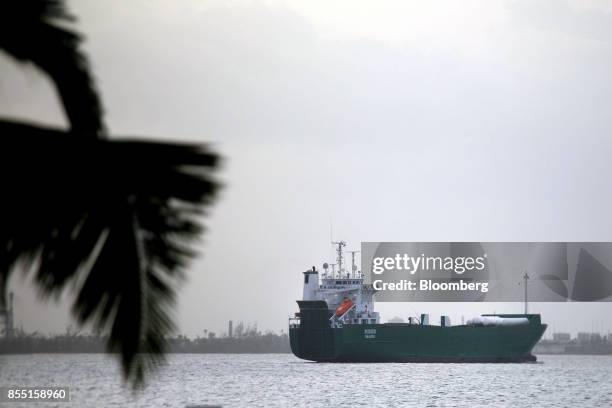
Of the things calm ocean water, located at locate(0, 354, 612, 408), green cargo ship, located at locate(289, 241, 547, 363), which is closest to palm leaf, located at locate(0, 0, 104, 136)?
calm ocean water, located at locate(0, 354, 612, 408)

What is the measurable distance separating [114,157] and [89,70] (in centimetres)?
36

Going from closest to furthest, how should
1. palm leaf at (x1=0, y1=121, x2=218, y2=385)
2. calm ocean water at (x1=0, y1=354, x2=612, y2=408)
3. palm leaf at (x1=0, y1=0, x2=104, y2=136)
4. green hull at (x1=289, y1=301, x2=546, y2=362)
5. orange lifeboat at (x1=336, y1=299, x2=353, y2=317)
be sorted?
palm leaf at (x1=0, y1=121, x2=218, y2=385)
palm leaf at (x1=0, y1=0, x2=104, y2=136)
calm ocean water at (x1=0, y1=354, x2=612, y2=408)
green hull at (x1=289, y1=301, x2=546, y2=362)
orange lifeboat at (x1=336, y1=299, x2=353, y2=317)

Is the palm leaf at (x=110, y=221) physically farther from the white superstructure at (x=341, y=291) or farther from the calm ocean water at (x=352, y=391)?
the white superstructure at (x=341, y=291)

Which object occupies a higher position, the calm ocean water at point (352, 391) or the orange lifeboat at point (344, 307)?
the orange lifeboat at point (344, 307)

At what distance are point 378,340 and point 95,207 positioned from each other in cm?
7703

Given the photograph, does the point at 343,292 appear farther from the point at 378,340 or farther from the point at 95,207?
the point at 95,207

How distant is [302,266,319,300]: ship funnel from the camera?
82.9 m

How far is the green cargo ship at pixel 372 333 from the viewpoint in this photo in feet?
260

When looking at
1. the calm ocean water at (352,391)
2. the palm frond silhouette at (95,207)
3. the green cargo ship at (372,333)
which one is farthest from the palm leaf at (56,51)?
the green cargo ship at (372,333)

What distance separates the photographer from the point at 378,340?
7925 centimetres

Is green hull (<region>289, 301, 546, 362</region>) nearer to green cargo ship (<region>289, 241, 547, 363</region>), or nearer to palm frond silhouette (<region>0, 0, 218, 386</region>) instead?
green cargo ship (<region>289, 241, 547, 363</region>)

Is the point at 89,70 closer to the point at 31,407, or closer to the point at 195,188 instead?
the point at 195,188

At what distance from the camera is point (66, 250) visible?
293 cm

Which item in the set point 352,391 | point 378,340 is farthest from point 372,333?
point 352,391
